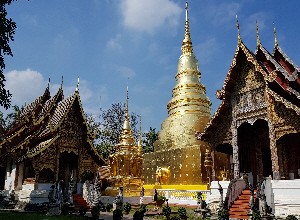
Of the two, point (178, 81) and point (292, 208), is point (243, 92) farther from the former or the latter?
point (178, 81)

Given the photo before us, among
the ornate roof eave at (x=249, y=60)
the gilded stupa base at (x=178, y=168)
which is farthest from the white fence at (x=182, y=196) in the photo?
the ornate roof eave at (x=249, y=60)

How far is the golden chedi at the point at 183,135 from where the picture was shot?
61.6 feet

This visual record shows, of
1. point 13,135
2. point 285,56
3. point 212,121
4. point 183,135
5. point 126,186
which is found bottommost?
point 126,186

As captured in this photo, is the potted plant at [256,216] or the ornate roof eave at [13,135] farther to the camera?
the ornate roof eave at [13,135]

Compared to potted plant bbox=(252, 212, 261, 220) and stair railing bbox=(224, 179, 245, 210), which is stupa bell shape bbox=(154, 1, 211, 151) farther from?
potted plant bbox=(252, 212, 261, 220)

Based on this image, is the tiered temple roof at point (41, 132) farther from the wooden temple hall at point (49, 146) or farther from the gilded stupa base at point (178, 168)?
the gilded stupa base at point (178, 168)

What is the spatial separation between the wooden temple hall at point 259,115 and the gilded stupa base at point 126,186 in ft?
21.0

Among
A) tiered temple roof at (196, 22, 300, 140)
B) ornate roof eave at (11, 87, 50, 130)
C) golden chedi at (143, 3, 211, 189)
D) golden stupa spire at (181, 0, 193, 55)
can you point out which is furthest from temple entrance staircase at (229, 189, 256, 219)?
golden stupa spire at (181, 0, 193, 55)

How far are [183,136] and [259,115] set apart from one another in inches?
343

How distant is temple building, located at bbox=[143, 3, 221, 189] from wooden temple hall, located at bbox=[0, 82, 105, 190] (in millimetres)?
5334

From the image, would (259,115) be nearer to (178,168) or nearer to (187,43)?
(178,168)

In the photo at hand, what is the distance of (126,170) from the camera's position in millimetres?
19719

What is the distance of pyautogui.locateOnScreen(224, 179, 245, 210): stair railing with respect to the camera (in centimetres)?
1118

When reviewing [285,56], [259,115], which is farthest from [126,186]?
[285,56]
